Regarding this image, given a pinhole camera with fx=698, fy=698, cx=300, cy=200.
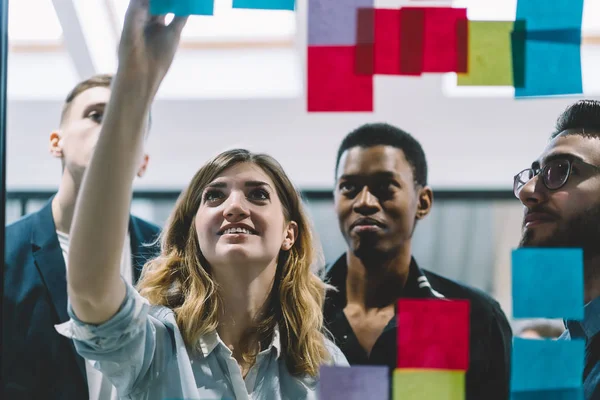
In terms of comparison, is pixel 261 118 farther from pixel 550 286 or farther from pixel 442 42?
pixel 550 286

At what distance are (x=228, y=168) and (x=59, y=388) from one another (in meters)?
0.53

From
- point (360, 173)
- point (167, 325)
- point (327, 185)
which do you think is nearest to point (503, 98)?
point (327, 185)

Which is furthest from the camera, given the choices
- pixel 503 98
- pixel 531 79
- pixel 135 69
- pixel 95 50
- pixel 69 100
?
pixel 503 98

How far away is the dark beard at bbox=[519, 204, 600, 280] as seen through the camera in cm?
118

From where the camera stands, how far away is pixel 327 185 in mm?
1940

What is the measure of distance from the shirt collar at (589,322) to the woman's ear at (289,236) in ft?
1.67

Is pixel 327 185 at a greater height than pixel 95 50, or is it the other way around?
pixel 95 50

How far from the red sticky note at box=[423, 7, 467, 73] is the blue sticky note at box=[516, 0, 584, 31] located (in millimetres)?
99

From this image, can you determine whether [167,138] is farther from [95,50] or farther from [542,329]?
[542,329]

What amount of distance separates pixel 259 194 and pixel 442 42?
0.41 meters

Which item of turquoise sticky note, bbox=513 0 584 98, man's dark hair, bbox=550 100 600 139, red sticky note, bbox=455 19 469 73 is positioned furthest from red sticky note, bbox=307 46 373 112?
man's dark hair, bbox=550 100 600 139

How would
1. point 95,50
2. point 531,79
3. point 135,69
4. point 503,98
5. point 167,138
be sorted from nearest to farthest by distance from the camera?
1. point 135,69
2. point 531,79
3. point 95,50
4. point 167,138
5. point 503,98

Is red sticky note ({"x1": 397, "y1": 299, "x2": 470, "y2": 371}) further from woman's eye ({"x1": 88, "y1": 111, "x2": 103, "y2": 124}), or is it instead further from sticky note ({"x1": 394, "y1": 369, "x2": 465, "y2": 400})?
woman's eye ({"x1": 88, "y1": 111, "x2": 103, "y2": 124})

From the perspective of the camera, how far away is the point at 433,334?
1170 mm
